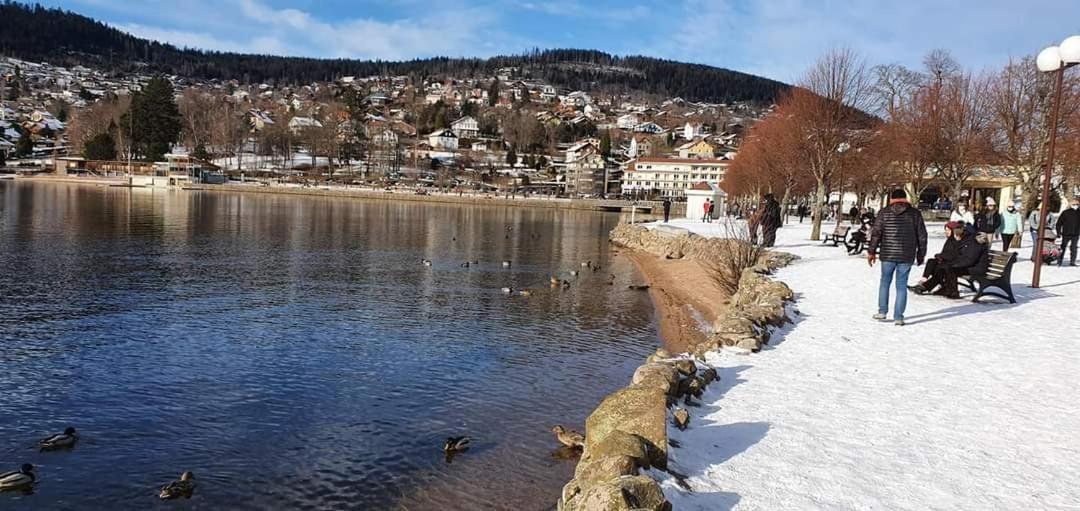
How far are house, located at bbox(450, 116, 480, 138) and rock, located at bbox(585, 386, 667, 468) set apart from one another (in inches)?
6398

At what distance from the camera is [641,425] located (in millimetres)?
5668

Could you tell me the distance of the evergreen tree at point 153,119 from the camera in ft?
348

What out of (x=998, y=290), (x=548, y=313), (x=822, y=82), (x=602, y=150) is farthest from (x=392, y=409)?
(x=602, y=150)

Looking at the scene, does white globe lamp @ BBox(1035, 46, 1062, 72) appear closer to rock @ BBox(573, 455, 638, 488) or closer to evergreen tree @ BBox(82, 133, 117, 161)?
rock @ BBox(573, 455, 638, 488)

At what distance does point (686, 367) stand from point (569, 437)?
1.63m

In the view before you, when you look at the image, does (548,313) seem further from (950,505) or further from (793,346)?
(950,505)

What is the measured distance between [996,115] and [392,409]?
28.4m

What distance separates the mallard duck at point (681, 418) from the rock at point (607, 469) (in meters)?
1.24

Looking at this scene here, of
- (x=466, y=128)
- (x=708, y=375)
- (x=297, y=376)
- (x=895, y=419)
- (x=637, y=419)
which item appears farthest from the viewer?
(x=466, y=128)

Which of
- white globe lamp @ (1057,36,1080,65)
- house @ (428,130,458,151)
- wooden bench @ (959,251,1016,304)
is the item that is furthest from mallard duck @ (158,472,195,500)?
house @ (428,130,458,151)

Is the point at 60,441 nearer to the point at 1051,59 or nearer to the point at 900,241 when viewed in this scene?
the point at 900,241

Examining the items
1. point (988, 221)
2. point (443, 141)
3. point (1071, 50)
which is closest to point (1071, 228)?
point (988, 221)

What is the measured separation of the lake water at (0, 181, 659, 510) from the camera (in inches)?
288

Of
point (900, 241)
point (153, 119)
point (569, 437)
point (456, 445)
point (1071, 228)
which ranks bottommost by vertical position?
point (456, 445)
